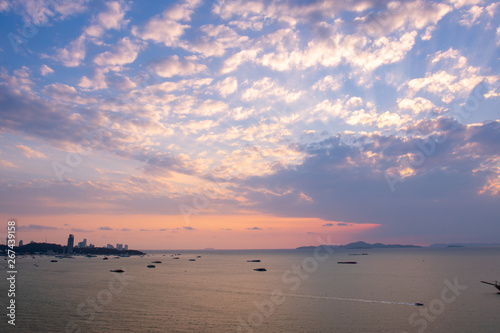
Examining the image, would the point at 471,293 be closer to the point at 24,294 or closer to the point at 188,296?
the point at 188,296

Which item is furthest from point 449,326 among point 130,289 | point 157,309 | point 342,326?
point 130,289

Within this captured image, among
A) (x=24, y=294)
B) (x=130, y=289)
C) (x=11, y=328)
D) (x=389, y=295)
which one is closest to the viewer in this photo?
(x=11, y=328)

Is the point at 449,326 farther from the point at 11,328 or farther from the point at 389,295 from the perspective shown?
the point at 11,328

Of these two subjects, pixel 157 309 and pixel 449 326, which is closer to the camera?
pixel 449 326

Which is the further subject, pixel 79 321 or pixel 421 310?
pixel 421 310

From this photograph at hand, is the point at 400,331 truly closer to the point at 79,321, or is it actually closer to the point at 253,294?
the point at 253,294

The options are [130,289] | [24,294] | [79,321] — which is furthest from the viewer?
[130,289]

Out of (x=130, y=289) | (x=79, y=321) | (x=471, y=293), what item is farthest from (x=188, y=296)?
(x=471, y=293)

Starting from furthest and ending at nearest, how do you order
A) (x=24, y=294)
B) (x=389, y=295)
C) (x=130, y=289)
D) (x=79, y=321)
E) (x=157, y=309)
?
(x=130, y=289) < (x=389, y=295) < (x=24, y=294) < (x=157, y=309) < (x=79, y=321)

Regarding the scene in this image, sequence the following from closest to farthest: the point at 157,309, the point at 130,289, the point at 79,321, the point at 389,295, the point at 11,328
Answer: the point at 11,328 < the point at 79,321 < the point at 157,309 < the point at 389,295 < the point at 130,289
